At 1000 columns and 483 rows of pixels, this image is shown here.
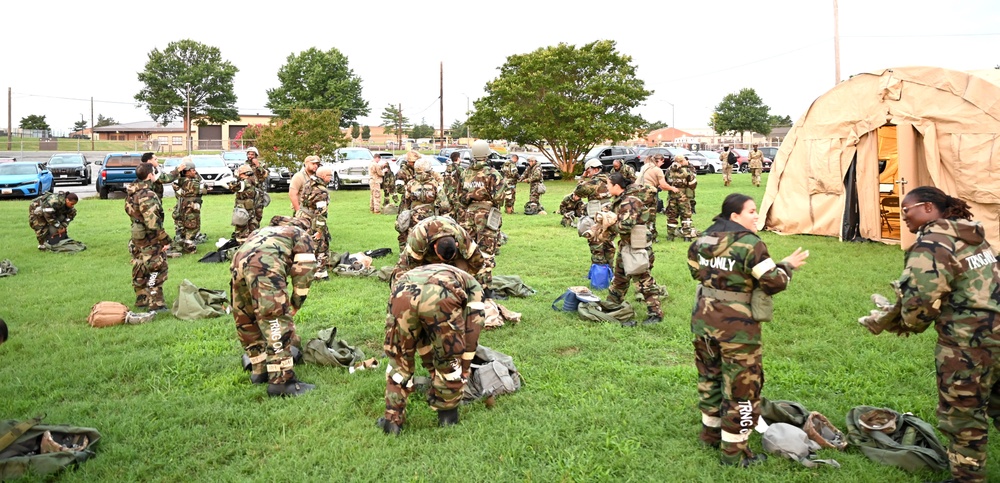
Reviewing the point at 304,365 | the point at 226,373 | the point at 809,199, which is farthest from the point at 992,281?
the point at 809,199

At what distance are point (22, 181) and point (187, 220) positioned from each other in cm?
1455

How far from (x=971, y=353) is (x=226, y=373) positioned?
570 centimetres

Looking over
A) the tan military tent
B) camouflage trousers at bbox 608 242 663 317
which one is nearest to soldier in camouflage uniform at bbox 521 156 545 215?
the tan military tent

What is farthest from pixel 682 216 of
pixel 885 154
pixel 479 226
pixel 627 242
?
pixel 627 242

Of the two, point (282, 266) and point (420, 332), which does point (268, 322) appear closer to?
point (282, 266)

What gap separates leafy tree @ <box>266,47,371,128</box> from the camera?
57469mm

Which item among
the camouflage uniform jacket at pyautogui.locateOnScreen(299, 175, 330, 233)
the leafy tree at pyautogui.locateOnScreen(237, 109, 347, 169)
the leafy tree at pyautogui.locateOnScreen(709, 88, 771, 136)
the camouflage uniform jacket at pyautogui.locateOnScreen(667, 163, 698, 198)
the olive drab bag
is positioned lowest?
the olive drab bag

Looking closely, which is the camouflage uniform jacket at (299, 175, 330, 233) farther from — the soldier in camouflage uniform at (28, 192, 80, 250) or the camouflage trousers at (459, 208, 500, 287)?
the soldier in camouflage uniform at (28, 192, 80, 250)

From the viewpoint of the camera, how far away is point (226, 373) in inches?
237

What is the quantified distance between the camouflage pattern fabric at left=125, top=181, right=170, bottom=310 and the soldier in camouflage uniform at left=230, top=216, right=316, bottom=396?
336 cm

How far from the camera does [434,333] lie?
15.5ft

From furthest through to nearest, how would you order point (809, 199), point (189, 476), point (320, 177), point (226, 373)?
point (809, 199)
point (320, 177)
point (226, 373)
point (189, 476)

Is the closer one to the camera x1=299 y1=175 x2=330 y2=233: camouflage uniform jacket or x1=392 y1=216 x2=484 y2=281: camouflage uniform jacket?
x1=392 y1=216 x2=484 y2=281: camouflage uniform jacket

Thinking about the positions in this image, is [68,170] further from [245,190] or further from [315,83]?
[315,83]
